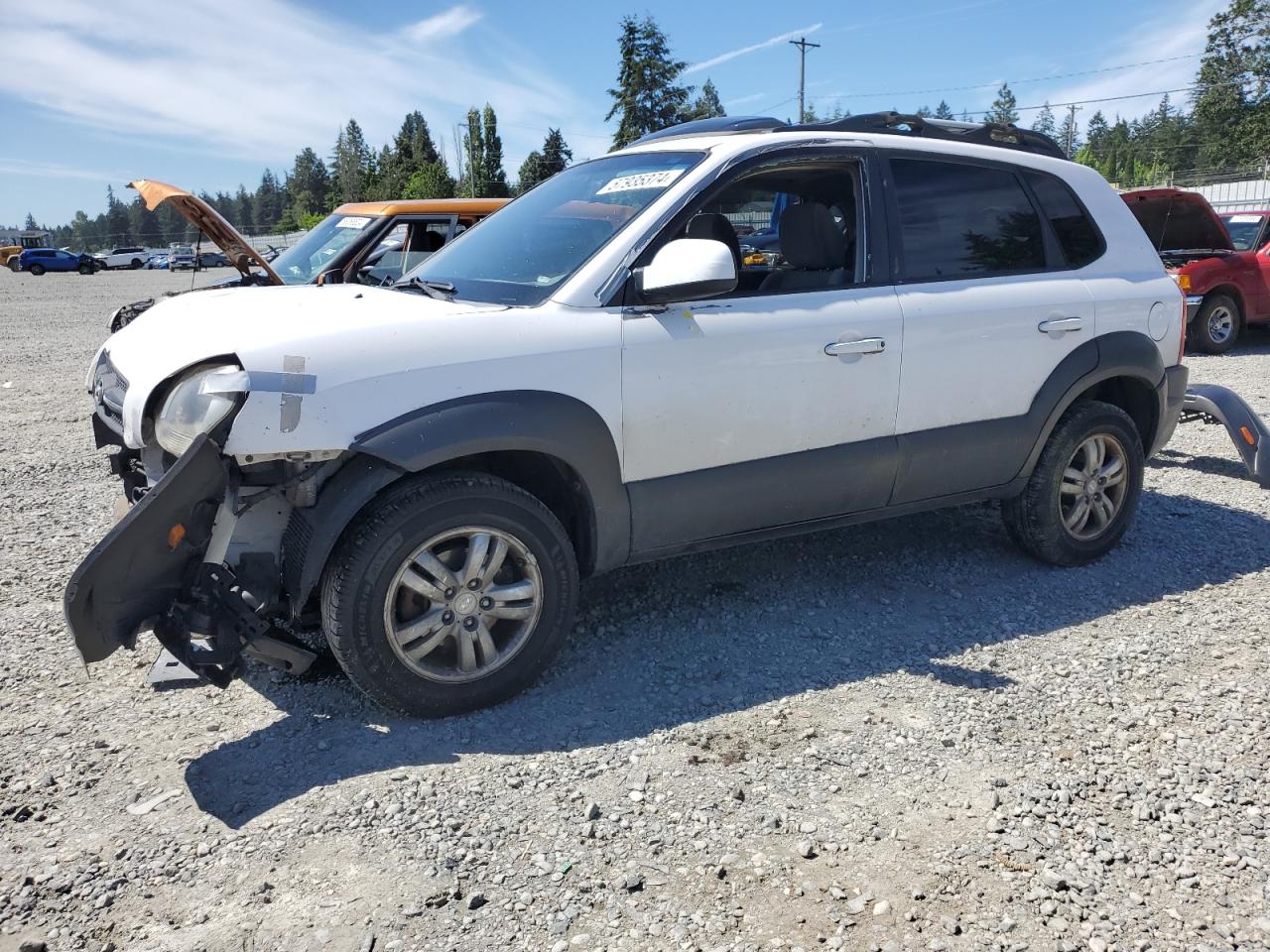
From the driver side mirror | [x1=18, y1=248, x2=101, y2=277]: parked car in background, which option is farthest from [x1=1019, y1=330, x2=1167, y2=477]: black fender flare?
[x1=18, y1=248, x2=101, y2=277]: parked car in background

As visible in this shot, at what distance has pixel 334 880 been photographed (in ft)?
8.44

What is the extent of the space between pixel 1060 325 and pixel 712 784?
2760 millimetres

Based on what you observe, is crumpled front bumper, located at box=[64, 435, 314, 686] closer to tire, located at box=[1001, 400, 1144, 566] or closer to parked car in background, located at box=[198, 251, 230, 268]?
parked car in background, located at box=[198, 251, 230, 268]

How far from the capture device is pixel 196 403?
2975 millimetres

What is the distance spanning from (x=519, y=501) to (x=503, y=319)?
632 mm

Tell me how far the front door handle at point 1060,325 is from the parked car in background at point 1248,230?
1010 cm

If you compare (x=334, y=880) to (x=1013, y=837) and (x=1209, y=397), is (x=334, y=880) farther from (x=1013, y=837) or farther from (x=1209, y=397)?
(x=1209, y=397)

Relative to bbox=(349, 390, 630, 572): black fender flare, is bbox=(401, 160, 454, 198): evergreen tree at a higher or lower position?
higher

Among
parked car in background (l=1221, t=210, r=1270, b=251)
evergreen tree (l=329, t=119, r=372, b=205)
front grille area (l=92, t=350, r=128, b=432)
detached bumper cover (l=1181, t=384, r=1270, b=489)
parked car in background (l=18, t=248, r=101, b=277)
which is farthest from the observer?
evergreen tree (l=329, t=119, r=372, b=205)

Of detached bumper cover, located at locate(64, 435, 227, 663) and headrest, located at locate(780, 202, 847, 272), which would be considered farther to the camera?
headrest, located at locate(780, 202, 847, 272)

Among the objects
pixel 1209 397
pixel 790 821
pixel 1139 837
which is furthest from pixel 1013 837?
pixel 1209 397

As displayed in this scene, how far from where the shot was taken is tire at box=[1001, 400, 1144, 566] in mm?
4613

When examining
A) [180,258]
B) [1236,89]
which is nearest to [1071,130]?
[1236,89]

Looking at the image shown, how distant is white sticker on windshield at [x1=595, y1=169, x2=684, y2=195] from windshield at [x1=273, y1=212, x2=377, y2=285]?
221 inches
